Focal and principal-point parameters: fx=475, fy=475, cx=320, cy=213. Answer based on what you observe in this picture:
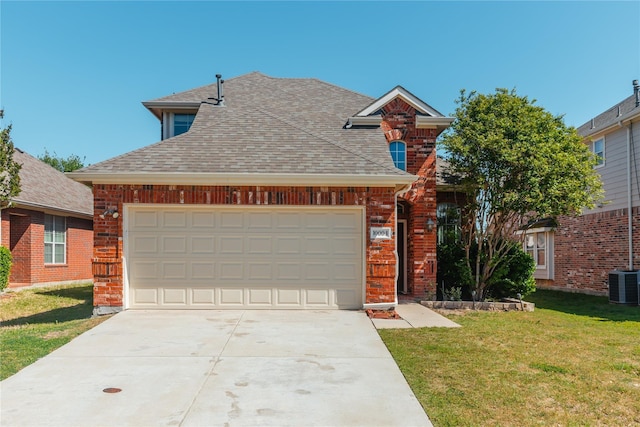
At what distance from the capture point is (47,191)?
18625 mm

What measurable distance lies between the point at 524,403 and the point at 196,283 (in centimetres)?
688

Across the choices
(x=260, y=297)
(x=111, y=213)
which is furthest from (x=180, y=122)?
(x=260, y=297)

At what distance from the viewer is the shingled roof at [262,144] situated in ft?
32.3

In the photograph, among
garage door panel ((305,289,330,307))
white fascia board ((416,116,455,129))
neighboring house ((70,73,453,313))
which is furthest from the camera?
white fascia board ((416,116,455,129))

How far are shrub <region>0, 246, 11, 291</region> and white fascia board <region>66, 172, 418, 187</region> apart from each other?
7.34 meters

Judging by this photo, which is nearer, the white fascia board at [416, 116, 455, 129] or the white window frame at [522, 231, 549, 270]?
the white fascia board at [416, 116, 455, 129]

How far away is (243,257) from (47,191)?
1259 cm

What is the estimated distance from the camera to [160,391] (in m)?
5.44

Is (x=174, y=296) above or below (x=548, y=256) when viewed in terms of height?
below

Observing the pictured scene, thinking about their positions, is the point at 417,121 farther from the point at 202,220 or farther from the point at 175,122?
the point at 175,122

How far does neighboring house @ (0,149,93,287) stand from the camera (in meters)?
16.6

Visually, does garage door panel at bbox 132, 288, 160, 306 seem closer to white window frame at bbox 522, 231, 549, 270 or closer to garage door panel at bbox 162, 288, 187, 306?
garage door panel at bbox 162, 288, 187, 306

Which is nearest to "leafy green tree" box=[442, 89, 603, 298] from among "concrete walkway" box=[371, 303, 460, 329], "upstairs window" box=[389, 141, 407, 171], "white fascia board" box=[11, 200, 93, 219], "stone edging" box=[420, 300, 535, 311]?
"stone edging" box=[420, 300, 535, 311]

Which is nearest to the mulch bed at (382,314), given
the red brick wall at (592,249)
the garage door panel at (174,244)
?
the garage door panel at (174,244)
